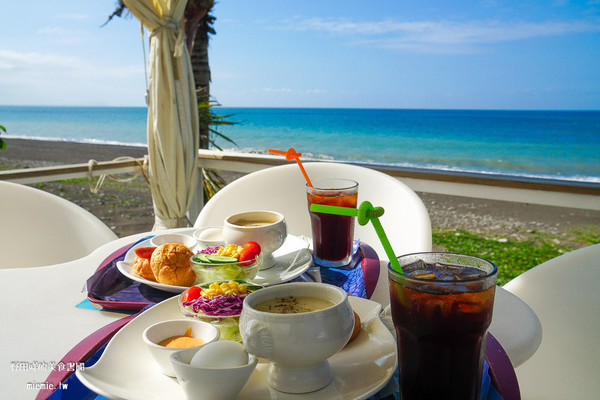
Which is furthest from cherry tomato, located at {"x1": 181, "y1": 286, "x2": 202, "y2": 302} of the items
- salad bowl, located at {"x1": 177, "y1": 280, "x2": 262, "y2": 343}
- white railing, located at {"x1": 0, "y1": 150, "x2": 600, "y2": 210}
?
white railing, located at {"x1": 0, "y1": 150, "x2": 600, "y2": 210}

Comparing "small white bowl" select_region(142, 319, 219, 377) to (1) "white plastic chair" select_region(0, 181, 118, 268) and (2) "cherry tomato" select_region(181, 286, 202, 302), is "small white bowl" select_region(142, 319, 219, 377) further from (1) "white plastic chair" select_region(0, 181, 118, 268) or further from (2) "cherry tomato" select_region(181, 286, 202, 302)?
(1) "white plastic chair" select_region(0, 181, 118, 268)

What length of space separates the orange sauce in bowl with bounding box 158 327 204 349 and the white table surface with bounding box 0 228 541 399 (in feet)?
0.60

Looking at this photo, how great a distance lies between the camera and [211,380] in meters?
0.51

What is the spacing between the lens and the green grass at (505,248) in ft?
24.8

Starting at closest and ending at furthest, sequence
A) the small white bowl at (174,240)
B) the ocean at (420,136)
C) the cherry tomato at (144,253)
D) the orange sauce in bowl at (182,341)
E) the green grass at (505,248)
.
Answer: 1. the orange sauce in bowl at (182,341)
2. the cherry tomato at (144,253)
3. the small white bowl at (174,240)
4. the green grass at (505,248)
5. the ocean at (420,136)

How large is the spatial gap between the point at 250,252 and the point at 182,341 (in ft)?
1.05

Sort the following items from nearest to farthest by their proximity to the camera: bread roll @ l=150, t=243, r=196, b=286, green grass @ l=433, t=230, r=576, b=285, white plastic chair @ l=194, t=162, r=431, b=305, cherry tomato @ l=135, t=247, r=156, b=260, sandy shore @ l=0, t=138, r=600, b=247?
bread roll @ l=150, t=243, r=196, b=286, cherry tomato @ l=135, t=247, r=156, b=260, white plastic chair @ l=194, t=162, r=431, b=305, green grass @ l=433, t=230, r=576, b=285, sandy shore @ l=0, t=138, r=600, b=247

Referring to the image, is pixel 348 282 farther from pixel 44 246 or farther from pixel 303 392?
pixel 44 246

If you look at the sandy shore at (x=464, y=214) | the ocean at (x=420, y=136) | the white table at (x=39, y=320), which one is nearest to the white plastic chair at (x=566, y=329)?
the white table at (x=39, y=320)

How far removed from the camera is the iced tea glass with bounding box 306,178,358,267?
1127mm

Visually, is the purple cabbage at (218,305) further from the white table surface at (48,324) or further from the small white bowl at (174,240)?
the small white bowl at (174,240)

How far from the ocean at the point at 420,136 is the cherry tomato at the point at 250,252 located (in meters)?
14.2

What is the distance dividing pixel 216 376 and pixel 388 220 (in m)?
1.28

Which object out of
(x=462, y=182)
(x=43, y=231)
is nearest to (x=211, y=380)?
(x=43, y=231)
